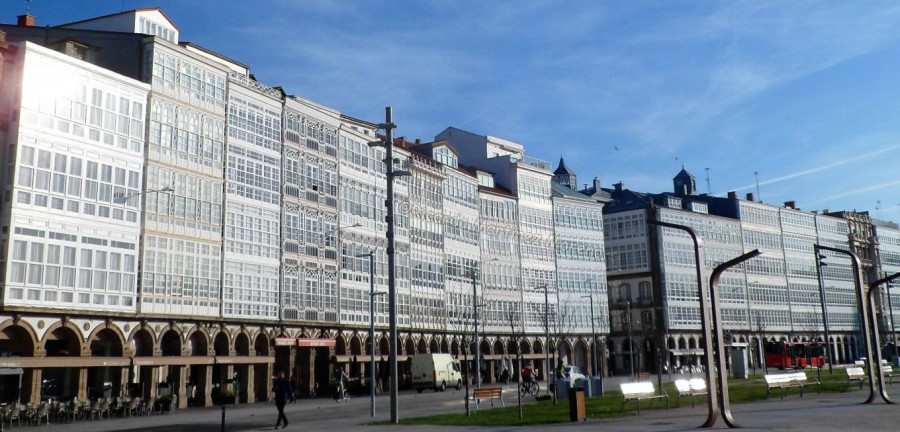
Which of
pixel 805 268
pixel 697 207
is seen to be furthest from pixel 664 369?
pixel 805 268

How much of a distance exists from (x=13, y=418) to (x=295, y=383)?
79.7 feet

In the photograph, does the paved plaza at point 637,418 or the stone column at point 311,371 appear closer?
the paved plaza at point 637,418

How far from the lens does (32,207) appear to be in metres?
40.2

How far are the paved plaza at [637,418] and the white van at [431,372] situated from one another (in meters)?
17.9

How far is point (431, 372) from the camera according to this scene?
201 ft

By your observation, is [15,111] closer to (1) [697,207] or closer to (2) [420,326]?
(2) [420,326]

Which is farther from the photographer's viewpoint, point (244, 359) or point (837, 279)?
point (837, 279)

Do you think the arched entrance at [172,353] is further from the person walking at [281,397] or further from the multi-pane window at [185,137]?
the person walking at [281,397]

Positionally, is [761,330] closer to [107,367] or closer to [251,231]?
[251,231]

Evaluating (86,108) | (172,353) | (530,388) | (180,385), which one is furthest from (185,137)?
(530,388)

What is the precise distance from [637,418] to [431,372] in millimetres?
35414

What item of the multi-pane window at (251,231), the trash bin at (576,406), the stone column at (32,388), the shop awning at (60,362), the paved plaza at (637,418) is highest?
the multi-pane window at (251,231)

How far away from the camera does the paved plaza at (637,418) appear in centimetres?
2252

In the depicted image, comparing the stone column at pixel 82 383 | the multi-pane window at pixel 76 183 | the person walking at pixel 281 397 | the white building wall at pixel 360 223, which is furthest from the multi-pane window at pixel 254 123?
the person walking at pixel 281 397
